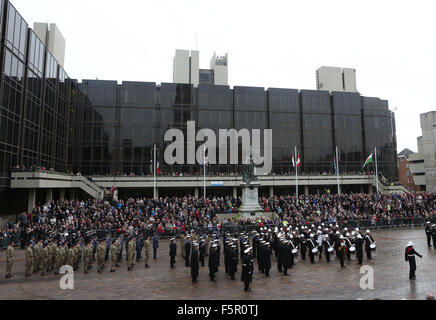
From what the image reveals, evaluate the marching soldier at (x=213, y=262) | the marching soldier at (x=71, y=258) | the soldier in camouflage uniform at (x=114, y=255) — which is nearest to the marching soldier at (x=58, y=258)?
the marching soldier at (x=71, y=258)

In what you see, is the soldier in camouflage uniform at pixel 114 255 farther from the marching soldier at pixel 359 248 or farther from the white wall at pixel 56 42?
the white wall at pixel 56 42

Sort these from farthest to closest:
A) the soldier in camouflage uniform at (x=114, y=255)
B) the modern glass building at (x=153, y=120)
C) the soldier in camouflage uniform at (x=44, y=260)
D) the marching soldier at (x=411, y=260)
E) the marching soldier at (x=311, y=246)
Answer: the modern glass building at (x=153, y=120) → the marching soldier at (x=311, y=246) → the soldier in camouflage uniform at (x=114, y=255) → the soldier in camouflage uniform at (x=44, y=260) → the marching soldier at (x=411, y=260)

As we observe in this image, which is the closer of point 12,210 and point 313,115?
point 12,210

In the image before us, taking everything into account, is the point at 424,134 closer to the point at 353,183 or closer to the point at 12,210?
the point at 353,183

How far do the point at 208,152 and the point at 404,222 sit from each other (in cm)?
2994

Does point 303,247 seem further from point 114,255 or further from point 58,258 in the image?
point 58,258

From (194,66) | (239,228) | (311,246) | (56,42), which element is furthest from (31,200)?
(194,66)

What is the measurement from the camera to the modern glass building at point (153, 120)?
35031mm

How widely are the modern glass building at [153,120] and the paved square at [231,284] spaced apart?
21.7 m

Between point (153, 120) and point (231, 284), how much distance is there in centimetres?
4230

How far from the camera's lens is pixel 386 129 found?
2438 inches

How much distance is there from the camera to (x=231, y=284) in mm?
13031

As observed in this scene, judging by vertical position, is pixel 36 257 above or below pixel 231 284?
above
